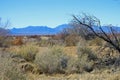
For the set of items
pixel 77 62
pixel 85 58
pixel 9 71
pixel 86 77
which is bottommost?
pixel 86 77

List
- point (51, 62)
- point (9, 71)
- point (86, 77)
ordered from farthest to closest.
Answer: point (51, 62) < point (86, 77) < point (9, 71)

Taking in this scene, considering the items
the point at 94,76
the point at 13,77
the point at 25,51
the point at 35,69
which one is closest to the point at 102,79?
the point at 94,76

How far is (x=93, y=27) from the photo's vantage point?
19891mm

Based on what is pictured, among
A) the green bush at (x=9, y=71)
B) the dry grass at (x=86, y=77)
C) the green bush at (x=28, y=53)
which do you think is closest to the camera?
the green bush at (x=9, y=71)

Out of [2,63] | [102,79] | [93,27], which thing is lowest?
[102,79]

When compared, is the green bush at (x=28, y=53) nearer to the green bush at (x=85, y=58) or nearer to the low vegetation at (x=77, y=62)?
the low vegetation at (x=77, y=62)

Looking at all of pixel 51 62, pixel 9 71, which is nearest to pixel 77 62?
pixel 51 62

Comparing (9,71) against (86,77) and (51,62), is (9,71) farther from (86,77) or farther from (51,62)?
(51,62)

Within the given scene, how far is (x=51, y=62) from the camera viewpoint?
58.2ft

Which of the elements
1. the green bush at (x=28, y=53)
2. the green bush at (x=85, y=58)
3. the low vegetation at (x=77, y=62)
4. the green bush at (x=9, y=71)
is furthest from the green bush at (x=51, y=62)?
the green bush at (x=9, y=71)

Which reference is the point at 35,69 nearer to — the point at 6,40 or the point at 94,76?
the point at 94,76

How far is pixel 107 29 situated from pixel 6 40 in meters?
16.2

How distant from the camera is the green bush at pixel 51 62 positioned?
17516 millimetres

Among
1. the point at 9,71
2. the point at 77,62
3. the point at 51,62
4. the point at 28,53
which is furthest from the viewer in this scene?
the point at 28,53
